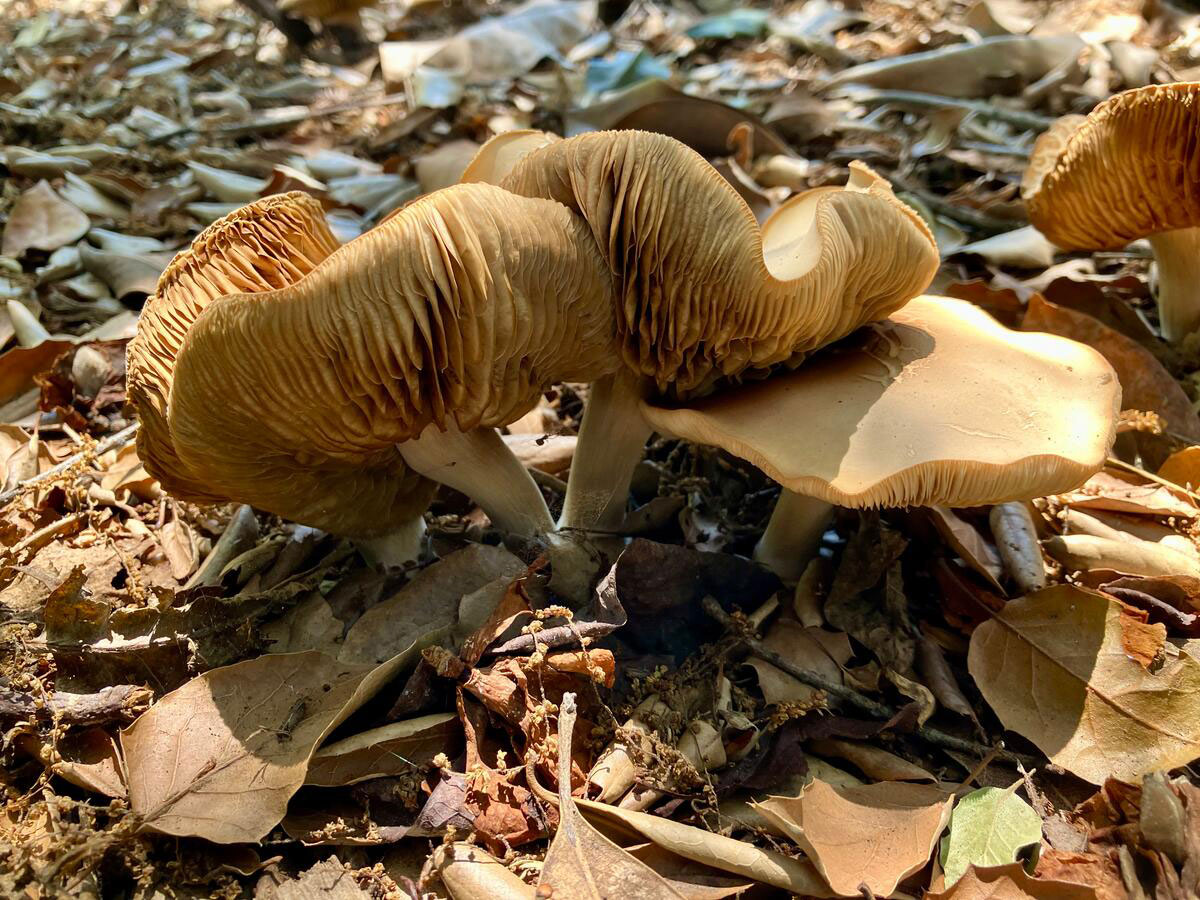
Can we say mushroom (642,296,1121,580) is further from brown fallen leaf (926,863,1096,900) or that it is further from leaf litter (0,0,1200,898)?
brown fallen leaf (926,863,1096,900)

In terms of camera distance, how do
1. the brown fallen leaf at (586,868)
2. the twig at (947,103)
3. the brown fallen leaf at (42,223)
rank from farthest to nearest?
Result: the twig at (947,103)
the brown fallen leaf at (42,223)
the brown fallen leaf at (586,868)

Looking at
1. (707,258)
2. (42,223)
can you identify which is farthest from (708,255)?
(42,223)

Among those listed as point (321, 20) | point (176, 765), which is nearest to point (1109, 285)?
point (176, 765)

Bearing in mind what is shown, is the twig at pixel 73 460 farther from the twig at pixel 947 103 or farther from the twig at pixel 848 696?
the twig at pixel 947 103

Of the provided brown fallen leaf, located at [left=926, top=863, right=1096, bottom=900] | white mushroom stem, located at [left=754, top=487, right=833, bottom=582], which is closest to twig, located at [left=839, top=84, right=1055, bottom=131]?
white mushroom stem, located at [left=754, top=487, right=833, bottom=582]

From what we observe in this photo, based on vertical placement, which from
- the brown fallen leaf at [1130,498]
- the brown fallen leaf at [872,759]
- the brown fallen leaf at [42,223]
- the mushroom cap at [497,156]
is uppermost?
the mushroom cap at [497,156]

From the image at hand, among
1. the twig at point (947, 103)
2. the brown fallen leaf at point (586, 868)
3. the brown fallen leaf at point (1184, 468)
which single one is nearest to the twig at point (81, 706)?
the brown fallen leaf at point (586, 868)
